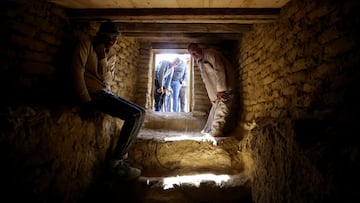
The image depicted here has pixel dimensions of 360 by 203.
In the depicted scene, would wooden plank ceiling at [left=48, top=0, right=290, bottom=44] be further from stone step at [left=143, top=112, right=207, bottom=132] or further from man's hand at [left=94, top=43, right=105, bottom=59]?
stone step at [left=143, top=112, right=207, bottom=132]

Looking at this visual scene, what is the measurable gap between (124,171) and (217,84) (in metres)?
2.39

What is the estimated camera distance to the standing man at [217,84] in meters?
4.06

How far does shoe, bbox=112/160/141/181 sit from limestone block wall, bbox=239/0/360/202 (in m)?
1.60

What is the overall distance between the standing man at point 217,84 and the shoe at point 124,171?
174 cm

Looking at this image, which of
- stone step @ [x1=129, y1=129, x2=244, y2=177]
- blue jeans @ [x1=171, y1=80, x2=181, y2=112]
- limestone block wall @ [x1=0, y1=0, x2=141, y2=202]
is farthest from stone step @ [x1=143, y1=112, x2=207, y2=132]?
blue jeans @ [x1=171, y1=80, x2=181, y2=112]

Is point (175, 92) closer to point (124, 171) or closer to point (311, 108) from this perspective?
point (124, 171)

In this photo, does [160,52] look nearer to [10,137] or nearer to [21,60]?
[21,60]

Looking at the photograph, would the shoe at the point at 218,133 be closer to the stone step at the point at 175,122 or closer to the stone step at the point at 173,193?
the stone step at the point at 175,122

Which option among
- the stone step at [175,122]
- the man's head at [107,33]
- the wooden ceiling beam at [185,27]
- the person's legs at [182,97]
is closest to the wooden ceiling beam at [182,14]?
the man's head at [107,33]

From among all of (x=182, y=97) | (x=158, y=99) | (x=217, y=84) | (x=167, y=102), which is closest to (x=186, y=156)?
(x=217, y=84)

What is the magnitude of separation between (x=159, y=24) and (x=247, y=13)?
1.53 m

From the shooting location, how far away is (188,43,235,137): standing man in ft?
13.3

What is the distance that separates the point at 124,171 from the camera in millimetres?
2867

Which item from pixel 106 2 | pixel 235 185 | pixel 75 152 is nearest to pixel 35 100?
pixel 75 152
